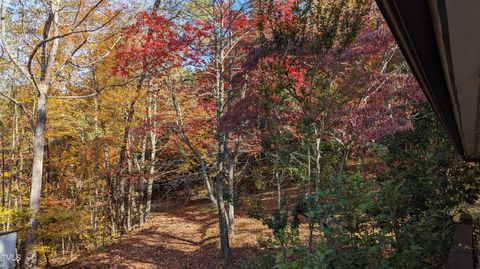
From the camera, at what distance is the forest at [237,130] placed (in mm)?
3494

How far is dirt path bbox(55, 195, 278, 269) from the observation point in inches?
352

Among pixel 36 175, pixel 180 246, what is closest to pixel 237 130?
pixel 36 175

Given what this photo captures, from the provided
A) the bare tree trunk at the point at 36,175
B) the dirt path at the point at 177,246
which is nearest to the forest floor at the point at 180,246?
the dirt path at the point at 177,246

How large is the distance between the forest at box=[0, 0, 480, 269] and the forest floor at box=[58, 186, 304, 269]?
79mm

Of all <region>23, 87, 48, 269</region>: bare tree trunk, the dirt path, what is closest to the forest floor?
the dirt path

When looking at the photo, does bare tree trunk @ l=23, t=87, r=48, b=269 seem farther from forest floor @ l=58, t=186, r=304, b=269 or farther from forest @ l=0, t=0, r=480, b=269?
forest floor @ l=58, t=186, r=304, b=269

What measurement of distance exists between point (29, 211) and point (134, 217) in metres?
10.4

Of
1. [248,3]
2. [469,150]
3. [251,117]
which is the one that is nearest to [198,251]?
[251,117]

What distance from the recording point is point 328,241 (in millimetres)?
3021

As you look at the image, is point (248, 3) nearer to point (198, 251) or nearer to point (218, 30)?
point (218, 30)

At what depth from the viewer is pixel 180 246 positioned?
34.9ft

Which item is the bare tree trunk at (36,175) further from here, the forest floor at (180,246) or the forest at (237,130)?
the forest floor at (180,246)

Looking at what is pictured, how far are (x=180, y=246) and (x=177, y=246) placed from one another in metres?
0.11

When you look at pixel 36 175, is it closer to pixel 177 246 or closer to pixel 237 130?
pixel 237 130
